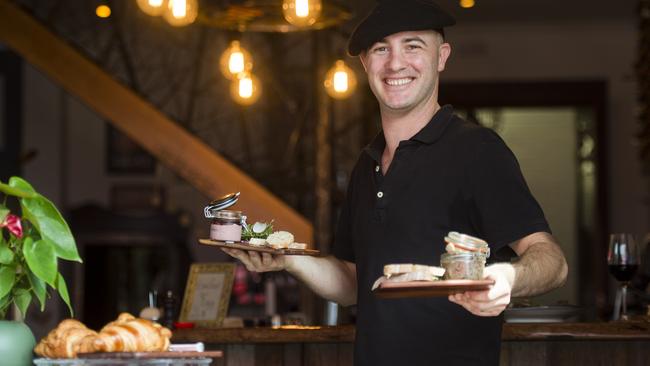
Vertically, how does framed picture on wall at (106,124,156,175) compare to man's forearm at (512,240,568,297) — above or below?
above

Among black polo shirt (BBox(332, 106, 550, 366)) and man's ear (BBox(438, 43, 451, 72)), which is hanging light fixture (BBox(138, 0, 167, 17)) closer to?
man's ear (BBox(438, 43, 451, 72))

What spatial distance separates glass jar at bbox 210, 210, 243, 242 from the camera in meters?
2.60

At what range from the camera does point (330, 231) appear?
25.1 ft

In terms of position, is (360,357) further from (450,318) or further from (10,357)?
(10,357)

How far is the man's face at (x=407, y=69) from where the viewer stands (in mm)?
2693

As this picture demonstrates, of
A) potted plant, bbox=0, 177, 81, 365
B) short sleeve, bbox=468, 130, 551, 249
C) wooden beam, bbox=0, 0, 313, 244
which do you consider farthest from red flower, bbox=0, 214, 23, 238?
wooden beam, bbox=0, 0, 313, 244

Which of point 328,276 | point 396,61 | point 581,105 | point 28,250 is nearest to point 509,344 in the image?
point 328,276

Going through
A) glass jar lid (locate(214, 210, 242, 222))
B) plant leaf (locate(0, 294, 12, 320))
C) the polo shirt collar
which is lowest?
plant leaf (locate(0, 294, 12, 320))

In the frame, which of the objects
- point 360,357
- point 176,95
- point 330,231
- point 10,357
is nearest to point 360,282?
point 360,357

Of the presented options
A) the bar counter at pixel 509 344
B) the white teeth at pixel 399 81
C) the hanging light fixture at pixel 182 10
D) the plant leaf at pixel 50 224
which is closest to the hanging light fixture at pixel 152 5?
the hanging light fixture at pixel 182 10

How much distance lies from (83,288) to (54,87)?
5.53 ft

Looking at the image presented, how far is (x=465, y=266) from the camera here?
6.91 ft

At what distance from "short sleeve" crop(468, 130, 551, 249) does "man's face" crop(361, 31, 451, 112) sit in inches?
8.2

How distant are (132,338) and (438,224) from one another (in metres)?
0.76
